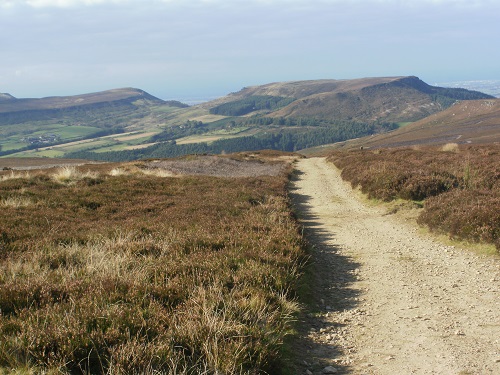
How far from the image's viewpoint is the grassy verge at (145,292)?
4.20 metres

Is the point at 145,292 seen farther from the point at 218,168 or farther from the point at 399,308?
the point at 218,168

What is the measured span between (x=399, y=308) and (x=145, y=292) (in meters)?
4.77

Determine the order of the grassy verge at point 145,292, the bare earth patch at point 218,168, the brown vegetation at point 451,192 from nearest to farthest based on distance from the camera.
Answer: the grassy verge at point 145,292
the brown vegetation at point 451,192
the bare earth patch at point 218,168

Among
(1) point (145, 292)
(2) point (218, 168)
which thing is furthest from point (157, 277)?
(2) point (218, 168)

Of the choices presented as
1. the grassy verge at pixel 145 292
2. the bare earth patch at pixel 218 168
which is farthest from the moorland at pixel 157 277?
the bare earth patch at pixel 218 168

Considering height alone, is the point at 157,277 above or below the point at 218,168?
below

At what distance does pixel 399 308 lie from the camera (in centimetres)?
737

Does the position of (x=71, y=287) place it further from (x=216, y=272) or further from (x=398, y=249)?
(x=398, y=249)

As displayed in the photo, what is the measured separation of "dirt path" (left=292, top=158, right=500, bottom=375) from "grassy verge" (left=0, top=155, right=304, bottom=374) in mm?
865

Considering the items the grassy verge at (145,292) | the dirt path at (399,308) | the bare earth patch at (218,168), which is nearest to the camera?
the grassy verge at (145,292)

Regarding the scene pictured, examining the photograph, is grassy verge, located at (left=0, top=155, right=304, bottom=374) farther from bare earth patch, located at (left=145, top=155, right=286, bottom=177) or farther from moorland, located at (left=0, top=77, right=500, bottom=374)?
bare earth patch, located at (left=145, top=155, right=286, bottom=177)

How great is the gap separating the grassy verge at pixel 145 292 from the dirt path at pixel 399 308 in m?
0.86

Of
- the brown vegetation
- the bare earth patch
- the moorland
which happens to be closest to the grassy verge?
the moorland

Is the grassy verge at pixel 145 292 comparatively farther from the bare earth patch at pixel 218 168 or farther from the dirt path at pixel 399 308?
the bare earth patch at pixel 218 168
